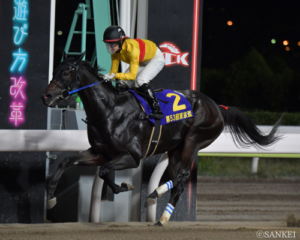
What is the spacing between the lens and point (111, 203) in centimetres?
466

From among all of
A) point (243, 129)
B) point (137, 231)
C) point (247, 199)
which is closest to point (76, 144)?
point (137, 231)

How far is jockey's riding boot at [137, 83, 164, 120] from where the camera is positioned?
3.71 m

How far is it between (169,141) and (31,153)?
1.37m

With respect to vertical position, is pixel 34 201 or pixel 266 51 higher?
pixel 266 51

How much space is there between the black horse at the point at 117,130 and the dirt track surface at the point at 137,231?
23 centimetres

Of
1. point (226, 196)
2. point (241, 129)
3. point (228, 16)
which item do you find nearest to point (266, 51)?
point (228, 16)

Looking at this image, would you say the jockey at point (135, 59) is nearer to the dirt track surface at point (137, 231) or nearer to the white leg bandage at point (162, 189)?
the white leg bandage at point (162, 189)

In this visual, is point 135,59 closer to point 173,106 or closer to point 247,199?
point 173,106

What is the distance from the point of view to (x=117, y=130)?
11.6 ft

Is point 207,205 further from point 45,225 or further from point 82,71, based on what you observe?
point 82,71

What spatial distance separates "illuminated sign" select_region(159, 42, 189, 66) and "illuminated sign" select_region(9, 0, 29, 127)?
4.38 feet

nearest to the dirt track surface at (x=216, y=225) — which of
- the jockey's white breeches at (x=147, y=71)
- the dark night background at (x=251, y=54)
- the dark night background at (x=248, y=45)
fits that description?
the jockey's white breeches at (x=147, y=71)

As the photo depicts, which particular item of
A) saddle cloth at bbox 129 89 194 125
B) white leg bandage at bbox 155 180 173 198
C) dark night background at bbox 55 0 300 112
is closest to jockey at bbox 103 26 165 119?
saddle cloth at bbox 129 89 194 125

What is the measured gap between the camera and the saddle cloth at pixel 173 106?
3888mm
